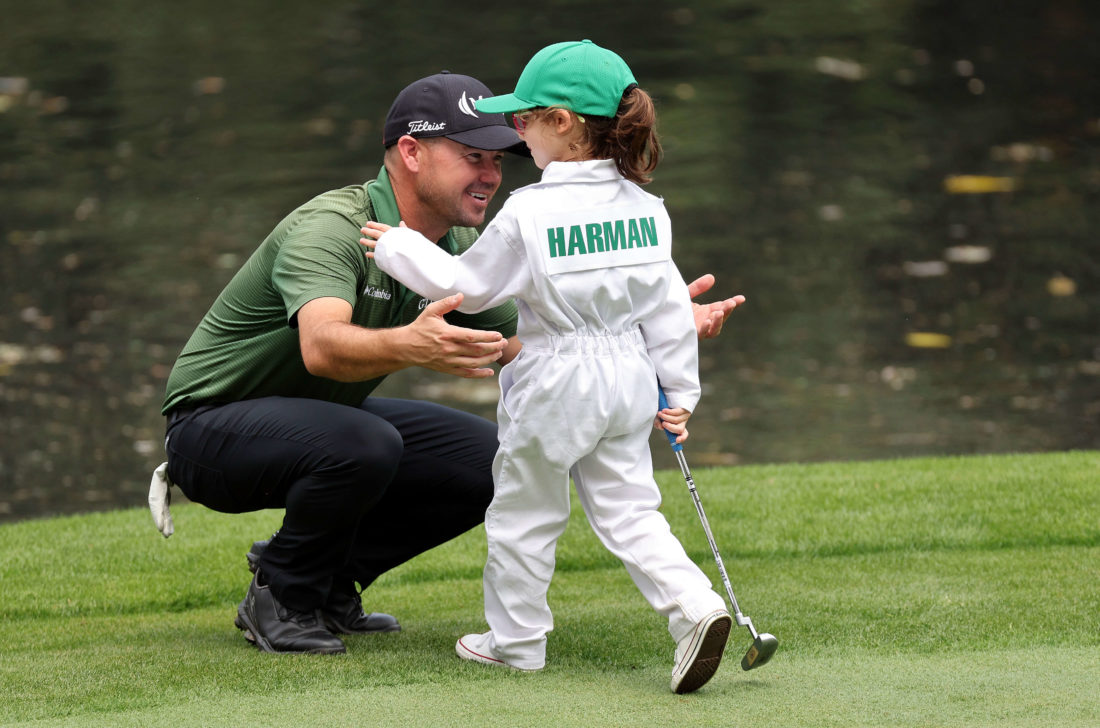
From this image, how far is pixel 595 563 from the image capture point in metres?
4.27

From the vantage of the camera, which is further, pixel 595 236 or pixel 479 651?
pixel 479 651

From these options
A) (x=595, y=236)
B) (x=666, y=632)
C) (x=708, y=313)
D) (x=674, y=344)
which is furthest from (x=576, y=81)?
(x=666, y=632)

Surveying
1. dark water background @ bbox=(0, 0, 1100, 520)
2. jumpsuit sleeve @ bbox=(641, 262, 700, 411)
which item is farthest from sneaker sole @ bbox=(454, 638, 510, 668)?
dark water background @ bbox=(0, 0, 1100, 520)

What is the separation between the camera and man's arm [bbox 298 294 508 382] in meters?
2.81

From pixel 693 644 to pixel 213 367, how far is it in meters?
1.29

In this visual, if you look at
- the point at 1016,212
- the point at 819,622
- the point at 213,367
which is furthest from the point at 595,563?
the point at 1016,212

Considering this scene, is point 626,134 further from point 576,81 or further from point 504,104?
point 504,104

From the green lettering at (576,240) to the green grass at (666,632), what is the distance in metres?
0.82

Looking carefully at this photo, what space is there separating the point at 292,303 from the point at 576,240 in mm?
592

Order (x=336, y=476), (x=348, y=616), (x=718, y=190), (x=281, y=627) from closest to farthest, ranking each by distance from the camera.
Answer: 1. (x=336, y=476)
2. (x=281, y=627)
3. (x=348, y=616)
4. (x=718, y=190)

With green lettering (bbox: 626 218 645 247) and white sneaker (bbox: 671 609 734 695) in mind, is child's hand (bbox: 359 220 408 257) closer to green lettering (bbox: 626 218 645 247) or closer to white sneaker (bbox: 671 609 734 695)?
green lettering (bbox: 626 218 645 247)

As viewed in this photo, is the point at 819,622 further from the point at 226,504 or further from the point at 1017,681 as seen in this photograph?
the point at 226,504

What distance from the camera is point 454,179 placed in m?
3.29

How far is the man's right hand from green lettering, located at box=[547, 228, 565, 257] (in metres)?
0.20
